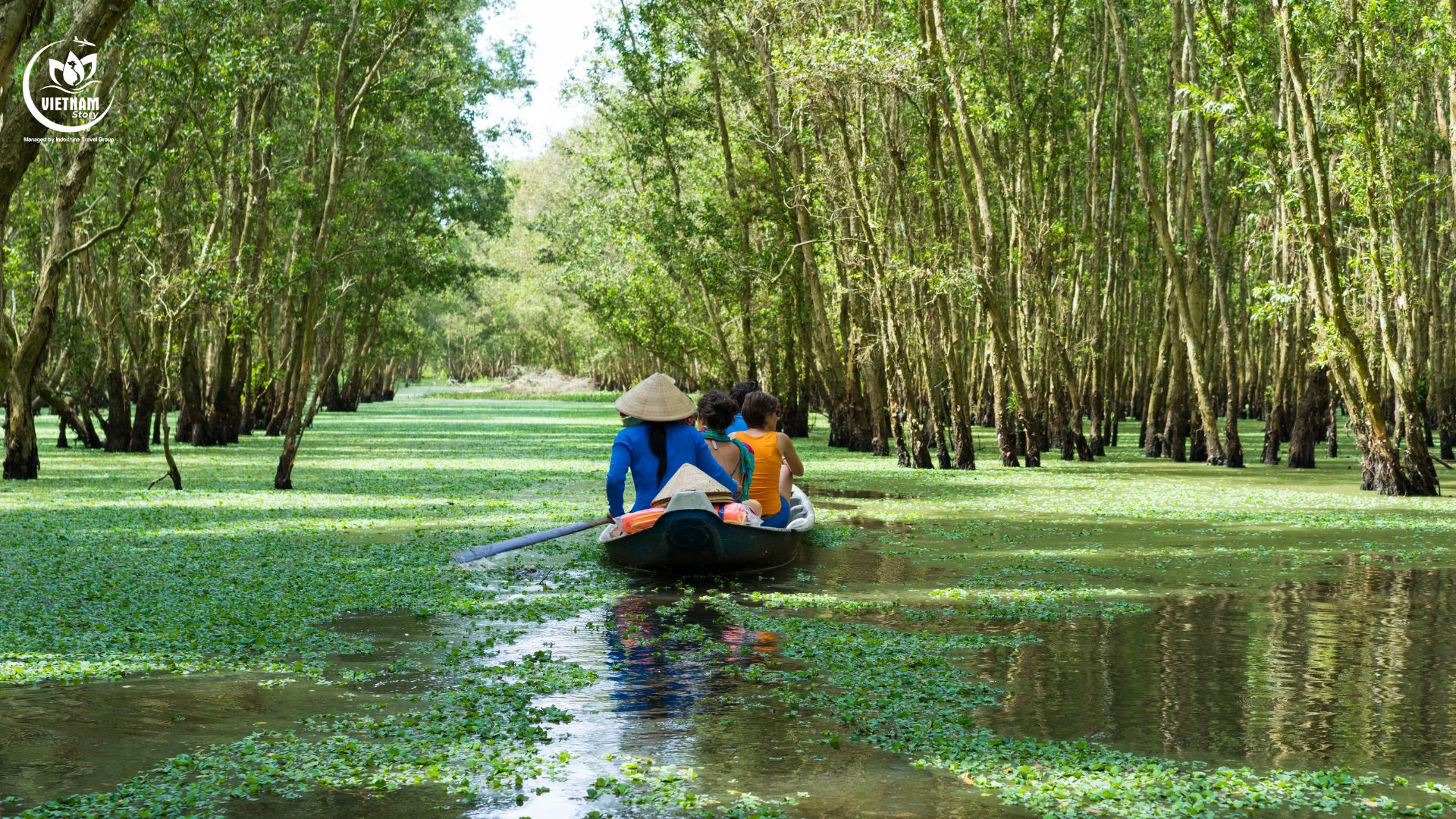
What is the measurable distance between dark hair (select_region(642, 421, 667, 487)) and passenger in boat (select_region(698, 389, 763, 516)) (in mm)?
489

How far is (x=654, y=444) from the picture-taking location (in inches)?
432

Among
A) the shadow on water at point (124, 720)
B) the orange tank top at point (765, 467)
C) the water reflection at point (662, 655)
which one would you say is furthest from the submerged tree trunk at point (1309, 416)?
the shadow on water at point (124, 720)

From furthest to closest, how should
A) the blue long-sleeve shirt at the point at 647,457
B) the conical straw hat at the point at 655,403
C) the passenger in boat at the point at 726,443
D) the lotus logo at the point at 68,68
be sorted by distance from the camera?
the passenger in boat at the point at 726,443
the blue long-sleeve shirt at the point at 647,457
the conical straw hat at the point at 655,403
the lotus logo at the point at 68,68

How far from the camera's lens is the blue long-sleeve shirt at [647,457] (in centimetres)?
1088

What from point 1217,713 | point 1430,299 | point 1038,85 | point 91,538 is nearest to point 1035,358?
point 1038,85

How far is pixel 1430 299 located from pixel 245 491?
22.5 m

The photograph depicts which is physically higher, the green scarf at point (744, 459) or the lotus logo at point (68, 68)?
the lotus logo at point (68, 68)

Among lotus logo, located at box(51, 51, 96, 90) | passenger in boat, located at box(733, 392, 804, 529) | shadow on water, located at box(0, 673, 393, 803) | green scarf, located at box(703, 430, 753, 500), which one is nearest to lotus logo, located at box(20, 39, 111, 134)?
lotus logo, located at box(51, 51, 96, 90)

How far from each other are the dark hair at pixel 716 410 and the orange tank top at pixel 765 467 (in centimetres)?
20

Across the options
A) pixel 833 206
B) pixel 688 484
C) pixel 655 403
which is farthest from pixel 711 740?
pixel 833 206

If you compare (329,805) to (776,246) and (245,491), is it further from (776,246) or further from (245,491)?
(776,246)

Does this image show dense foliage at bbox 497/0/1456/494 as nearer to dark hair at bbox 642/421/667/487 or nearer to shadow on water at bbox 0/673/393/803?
dark hair at bbox 642/421/667/487

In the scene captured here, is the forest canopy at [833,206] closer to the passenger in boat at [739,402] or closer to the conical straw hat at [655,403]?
the conical straw hat at [655,403]

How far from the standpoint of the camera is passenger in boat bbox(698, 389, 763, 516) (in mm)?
11758
